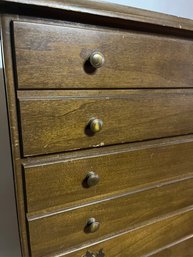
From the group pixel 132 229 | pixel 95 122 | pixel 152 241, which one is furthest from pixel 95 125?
pixel 152 241

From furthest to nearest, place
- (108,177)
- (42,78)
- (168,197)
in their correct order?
(168,197)
(108,177)
(42,78)

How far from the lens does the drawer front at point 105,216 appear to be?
0.60 m

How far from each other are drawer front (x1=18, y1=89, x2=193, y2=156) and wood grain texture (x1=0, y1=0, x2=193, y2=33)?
0.18m

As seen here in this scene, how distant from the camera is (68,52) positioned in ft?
1.77

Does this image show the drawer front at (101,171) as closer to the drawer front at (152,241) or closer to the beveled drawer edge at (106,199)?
the beveled drawer edge at (106,199)

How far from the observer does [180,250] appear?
34.0 inches

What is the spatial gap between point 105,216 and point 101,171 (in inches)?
5.6

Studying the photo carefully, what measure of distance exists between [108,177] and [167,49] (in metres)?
0.41

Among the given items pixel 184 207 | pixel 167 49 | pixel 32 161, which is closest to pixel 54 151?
pixel 32 161

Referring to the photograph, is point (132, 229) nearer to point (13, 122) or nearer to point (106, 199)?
point (106, 199)

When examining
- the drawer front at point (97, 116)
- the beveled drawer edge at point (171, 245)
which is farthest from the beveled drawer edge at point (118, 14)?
the beveled drawer edge at point (171, 245)

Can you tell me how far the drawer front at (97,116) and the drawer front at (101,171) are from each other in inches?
1.2

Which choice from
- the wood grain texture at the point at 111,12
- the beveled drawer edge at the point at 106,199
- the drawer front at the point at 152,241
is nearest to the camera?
the wood grain texture at the point at 111,12

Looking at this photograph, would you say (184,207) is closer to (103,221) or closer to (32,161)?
(103,221)
